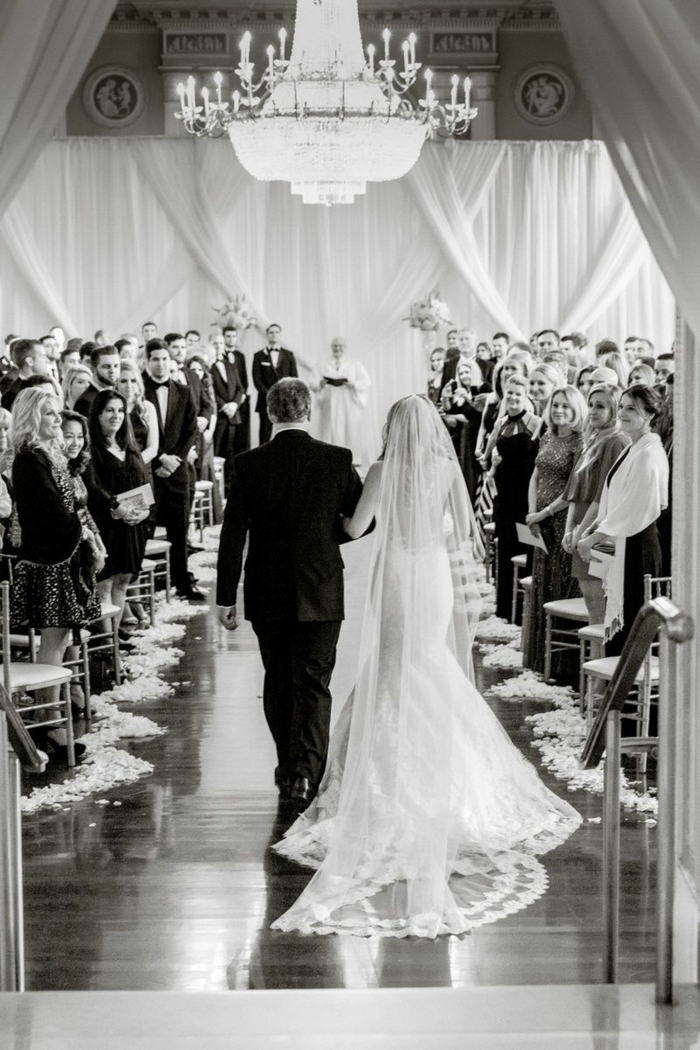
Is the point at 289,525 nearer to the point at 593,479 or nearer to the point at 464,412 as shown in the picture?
the point at 593,479

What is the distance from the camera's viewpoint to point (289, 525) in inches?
212

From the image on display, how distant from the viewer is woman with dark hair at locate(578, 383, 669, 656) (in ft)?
19.6

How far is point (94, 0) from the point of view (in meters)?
3.43

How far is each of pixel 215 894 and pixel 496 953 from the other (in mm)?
990

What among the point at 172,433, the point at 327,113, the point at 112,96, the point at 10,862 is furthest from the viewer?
the point at 112,96

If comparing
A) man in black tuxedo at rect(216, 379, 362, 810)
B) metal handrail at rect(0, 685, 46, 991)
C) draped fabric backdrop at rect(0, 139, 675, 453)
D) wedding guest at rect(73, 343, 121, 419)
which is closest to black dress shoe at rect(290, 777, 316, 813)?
man in black tuxedo at rect(216, 379, 362, 810)

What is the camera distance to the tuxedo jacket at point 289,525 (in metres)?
5.38

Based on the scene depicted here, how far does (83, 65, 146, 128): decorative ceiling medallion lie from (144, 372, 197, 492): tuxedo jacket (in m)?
9.92

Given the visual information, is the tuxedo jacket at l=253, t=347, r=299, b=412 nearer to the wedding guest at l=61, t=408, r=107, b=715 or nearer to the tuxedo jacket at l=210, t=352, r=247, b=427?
the tuxedo jacket at l=210, t=352, r=247, b=427

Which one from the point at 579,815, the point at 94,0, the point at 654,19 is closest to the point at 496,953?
the point at 579,815

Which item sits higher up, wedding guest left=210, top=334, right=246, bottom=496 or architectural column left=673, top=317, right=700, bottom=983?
wedding guest left=210, top=334, right=246, bottom=496

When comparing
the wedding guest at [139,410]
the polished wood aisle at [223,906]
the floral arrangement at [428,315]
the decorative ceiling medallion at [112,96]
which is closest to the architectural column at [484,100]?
the floral arrangement at [428,315]

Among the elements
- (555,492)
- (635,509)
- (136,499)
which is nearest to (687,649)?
(635,509)

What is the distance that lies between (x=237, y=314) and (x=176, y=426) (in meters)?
7.63
